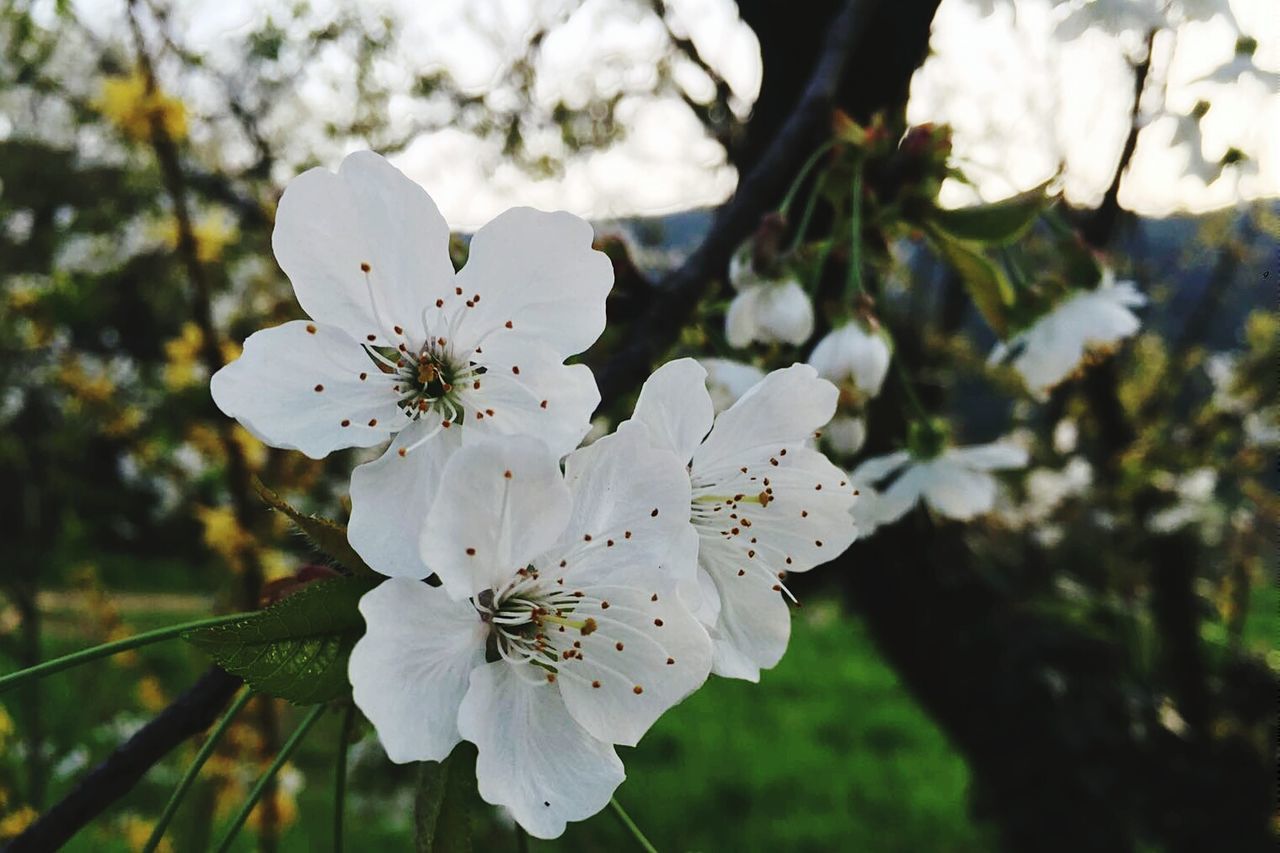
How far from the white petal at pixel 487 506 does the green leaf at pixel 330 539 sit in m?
0.05

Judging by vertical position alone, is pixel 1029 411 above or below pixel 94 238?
below

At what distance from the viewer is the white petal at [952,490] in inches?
38.4

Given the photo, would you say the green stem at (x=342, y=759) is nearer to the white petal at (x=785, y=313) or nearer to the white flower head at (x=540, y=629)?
the white flower head at (x=540, y=629)

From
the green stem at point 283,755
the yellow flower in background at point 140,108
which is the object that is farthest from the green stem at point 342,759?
the yellow flower in background at point 140,108

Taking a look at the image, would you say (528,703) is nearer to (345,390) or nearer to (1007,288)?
(345,390)

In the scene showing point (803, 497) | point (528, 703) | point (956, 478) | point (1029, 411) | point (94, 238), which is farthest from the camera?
point (1029, 411)

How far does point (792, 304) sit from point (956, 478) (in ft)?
1.20

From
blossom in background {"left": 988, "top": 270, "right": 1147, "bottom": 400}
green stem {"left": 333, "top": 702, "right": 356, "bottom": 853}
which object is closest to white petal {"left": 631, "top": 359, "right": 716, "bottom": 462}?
green stem {"left": 333, "top": 702, "right": 356, "bottom": 853}

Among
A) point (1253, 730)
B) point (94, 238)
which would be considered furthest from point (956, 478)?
point (94, 238)

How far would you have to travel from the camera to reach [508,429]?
20.1 inches

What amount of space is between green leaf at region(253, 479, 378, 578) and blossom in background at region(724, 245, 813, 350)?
14.7 inches

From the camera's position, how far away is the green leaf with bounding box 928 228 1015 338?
2.60 feet

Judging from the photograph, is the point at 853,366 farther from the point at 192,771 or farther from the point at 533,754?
the point at 192,771

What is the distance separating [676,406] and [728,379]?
0.21m
